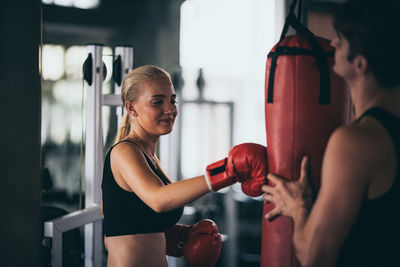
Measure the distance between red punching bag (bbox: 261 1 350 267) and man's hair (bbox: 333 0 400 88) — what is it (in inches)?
11.1

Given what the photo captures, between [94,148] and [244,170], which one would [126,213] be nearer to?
[244,170]

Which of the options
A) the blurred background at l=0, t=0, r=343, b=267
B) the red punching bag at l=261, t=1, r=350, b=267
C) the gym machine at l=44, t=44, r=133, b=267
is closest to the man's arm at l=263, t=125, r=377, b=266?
the red punching bag at l=261, t=1, r=350, b=267

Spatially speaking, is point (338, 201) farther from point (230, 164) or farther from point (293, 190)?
point (230, 164)

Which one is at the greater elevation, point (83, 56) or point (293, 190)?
point (83, 56)

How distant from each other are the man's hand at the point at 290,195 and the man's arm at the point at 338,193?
152 millimetres

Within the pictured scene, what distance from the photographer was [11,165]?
1.72m

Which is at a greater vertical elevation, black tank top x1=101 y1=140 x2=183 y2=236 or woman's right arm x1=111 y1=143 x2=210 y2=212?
woman's right arm x1=111 y1=143 x2=210 y2=212

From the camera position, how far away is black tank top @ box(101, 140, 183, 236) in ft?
6.16

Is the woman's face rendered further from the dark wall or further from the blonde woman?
the dark wall

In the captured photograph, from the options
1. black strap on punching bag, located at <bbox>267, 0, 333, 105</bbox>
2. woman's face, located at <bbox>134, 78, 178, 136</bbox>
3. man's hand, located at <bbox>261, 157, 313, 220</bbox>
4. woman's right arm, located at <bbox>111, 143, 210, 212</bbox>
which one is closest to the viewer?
man's hand, located at <bbox>261, 157, 313, 220</bbox>

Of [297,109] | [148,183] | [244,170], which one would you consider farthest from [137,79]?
[297,109]

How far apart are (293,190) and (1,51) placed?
1211 millimetres

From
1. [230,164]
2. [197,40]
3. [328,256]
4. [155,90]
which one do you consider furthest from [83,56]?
[328,256]

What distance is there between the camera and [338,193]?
1246 mm
